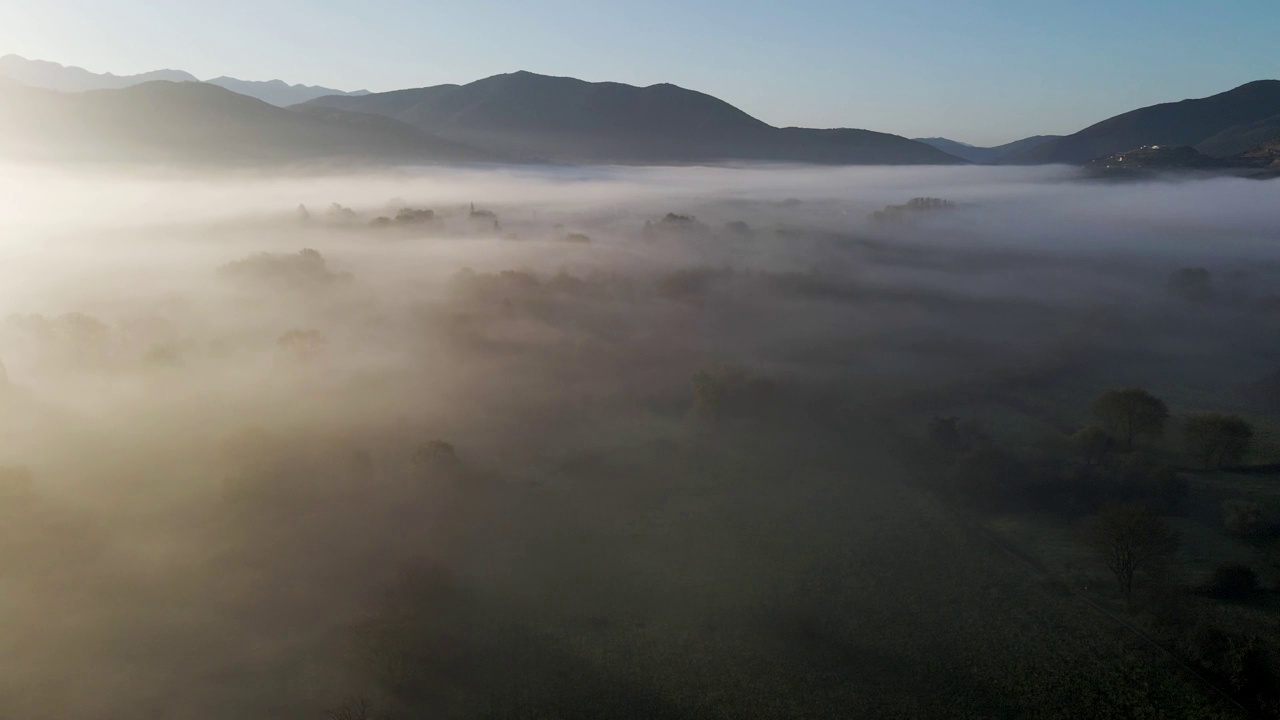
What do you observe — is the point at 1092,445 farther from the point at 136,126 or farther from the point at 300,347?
the point at 136,126

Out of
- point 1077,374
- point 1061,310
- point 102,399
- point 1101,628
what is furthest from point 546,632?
point 1061,310

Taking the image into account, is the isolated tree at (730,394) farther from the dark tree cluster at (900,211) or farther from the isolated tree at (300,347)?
the dark tree cluster at (900,211)

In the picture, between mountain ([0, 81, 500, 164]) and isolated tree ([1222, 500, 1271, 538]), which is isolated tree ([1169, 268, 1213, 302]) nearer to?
isolated tree ([1222, 500, 1271, 538])

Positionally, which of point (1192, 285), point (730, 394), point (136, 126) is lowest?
point (730, 394)

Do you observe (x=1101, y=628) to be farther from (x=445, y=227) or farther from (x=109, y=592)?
(x=445, y=227)

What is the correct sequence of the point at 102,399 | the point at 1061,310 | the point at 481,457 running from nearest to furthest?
the point at 481,457
the point at 102,399
the point at 1061,310

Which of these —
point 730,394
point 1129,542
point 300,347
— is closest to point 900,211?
point 730,394
